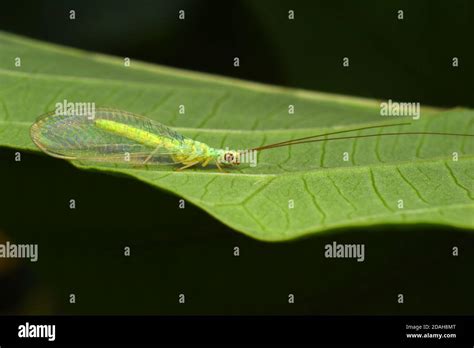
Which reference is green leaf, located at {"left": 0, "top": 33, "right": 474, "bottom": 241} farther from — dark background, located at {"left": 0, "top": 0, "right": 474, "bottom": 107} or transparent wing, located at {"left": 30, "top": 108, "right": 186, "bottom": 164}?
dark background, located at {"left": 0, "top": 0, "right": 474, "bottom": 107}

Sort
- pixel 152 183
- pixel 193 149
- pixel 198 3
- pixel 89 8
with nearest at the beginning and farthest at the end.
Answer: pixel 152 183 < pixel 193 149 < pixel 198 3 < pixel 89 8

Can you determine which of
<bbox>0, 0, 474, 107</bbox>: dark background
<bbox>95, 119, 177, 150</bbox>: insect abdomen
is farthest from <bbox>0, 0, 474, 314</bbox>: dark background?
<bbox>0, 0, 474, 107</bbox>: dark background

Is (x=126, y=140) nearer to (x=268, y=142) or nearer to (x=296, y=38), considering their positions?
(x=268, y=142)

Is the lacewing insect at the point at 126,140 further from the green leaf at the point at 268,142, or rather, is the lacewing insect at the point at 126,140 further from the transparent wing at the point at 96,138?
the green leaf at the point at 268,142

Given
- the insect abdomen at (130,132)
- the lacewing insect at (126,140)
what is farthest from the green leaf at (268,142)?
the insect abdomen at (130,132)

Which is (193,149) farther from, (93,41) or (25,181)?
(93,41)

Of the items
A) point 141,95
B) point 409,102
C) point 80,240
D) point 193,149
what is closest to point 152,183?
point 80,240

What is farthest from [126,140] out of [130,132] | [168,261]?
[168,261]
